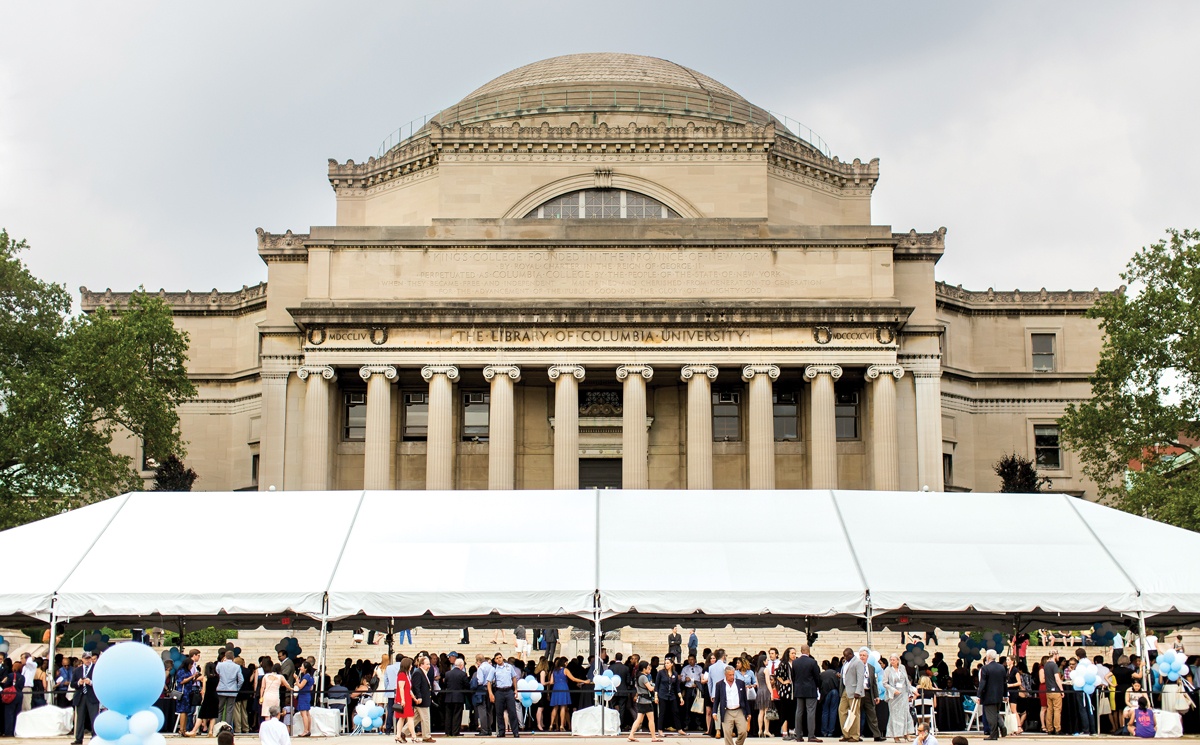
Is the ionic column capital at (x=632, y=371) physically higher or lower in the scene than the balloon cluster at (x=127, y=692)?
Result: higher

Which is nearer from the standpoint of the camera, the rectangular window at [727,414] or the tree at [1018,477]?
the tree at [1018,477]

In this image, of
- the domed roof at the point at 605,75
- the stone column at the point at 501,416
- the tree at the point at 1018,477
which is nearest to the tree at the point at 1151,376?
the tree at the point at 1018,477

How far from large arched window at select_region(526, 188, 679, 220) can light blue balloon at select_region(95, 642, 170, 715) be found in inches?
1822

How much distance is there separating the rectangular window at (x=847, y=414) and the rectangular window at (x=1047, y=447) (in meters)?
11.8

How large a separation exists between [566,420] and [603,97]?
21.7 meters

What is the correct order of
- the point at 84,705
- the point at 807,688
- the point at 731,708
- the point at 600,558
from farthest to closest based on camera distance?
the point at 600,558
the point at 807,688
the point at 84,705
the point at 731,708

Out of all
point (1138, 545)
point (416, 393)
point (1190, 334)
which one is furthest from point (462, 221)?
point (1138, 545)

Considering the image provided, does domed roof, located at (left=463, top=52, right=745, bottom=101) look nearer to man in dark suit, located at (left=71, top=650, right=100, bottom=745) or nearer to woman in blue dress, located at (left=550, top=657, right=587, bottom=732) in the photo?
woman in blue dress, located at (left=550, top=657, right=587, bottom=732)

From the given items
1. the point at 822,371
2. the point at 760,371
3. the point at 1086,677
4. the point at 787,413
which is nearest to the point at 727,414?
the point at 787,413

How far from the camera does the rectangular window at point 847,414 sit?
55500 millimetres

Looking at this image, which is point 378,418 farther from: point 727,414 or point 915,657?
point 915,657

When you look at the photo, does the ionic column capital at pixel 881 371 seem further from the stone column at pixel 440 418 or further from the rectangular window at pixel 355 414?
the rectangular window at pixel 355 414

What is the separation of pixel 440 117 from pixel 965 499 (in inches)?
1818

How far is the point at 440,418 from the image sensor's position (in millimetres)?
52500
